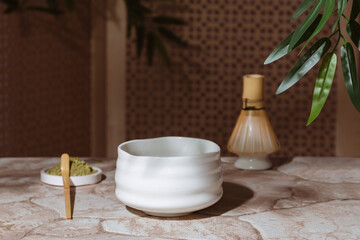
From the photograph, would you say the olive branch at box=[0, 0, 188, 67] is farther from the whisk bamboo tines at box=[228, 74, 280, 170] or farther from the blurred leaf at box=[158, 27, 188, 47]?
the whisk bamboo tines at box=[228, 74, 280, 170]

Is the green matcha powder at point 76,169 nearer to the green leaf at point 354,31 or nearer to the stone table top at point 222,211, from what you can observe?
the stone table top at point 222,211

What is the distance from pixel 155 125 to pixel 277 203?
2.10 metres

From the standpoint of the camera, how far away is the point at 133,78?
9.69 ft

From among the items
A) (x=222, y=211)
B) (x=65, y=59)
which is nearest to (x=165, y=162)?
(x=222, y=211)

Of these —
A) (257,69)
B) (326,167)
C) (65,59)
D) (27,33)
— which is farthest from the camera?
(257,69)

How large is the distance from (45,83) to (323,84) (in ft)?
6.62

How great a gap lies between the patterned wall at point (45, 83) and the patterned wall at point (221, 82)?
33cm

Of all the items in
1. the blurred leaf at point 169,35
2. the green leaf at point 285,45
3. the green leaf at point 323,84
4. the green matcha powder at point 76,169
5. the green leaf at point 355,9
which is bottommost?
the green matcha powder at point 76,169

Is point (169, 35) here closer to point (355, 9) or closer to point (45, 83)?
point (45, 83)

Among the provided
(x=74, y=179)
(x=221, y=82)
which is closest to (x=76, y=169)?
(x=74, y=179)

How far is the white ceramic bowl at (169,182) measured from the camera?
2.66 feet

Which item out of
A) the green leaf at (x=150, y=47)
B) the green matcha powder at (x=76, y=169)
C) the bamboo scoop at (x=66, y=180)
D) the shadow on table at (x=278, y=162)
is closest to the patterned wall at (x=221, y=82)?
the green leaf at (x=150, y=47)

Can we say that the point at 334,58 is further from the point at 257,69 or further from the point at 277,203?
the point at 257,69

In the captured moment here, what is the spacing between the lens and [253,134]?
1226mm
